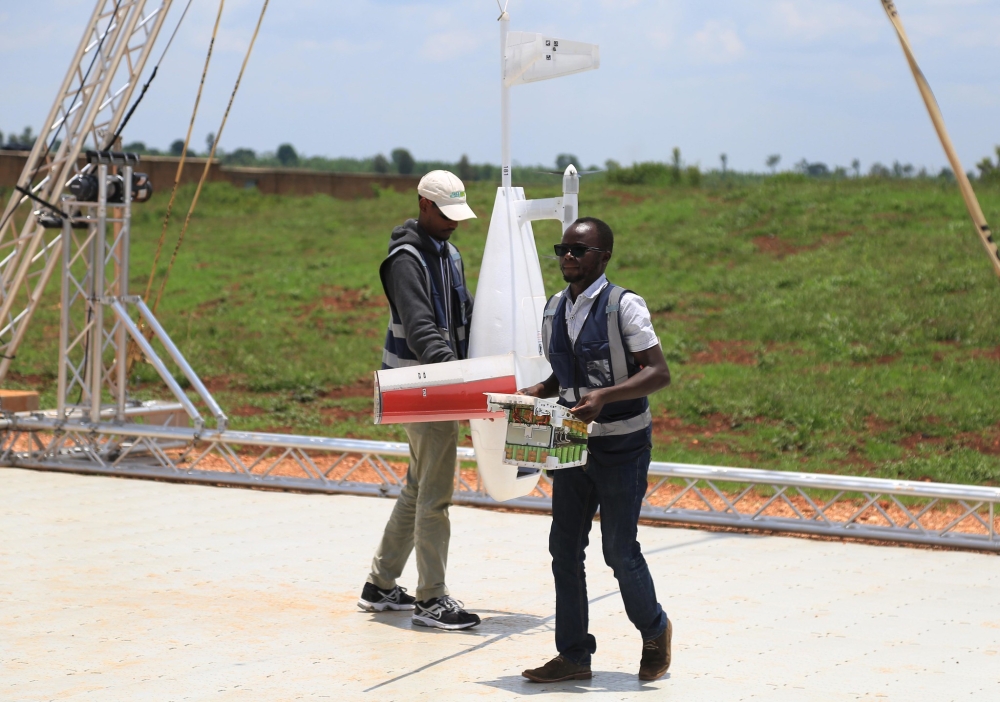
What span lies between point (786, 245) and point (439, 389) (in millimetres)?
15215

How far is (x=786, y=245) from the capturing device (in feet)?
64.0

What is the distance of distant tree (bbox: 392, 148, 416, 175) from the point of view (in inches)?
1891

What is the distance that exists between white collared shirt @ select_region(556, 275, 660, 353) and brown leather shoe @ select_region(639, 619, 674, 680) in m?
1.18

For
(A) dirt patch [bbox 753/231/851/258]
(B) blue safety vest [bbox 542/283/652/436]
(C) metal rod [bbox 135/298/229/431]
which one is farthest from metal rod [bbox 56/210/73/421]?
(A) dirt patch [bbox 753/231/851/258]

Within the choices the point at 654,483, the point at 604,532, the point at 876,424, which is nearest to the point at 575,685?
the point at 604,532

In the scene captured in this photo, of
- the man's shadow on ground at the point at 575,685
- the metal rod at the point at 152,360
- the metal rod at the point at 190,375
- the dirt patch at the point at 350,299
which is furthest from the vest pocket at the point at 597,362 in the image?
the dirt patch at the point at 350,299

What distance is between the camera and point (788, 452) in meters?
11.8

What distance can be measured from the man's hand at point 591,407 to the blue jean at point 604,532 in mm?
200

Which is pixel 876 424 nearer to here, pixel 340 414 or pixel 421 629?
pixel 340 414

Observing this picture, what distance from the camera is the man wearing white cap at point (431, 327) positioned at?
5.46 m

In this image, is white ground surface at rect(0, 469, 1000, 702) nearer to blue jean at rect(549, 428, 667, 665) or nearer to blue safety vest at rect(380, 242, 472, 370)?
blue jean at rect(549, 428, 667, 665)

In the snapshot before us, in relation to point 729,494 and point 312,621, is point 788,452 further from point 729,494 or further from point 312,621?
point 312,621

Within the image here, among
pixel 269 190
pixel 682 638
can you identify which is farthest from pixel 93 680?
pixel 269 190

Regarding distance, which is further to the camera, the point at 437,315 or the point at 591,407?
the point at 437,315
